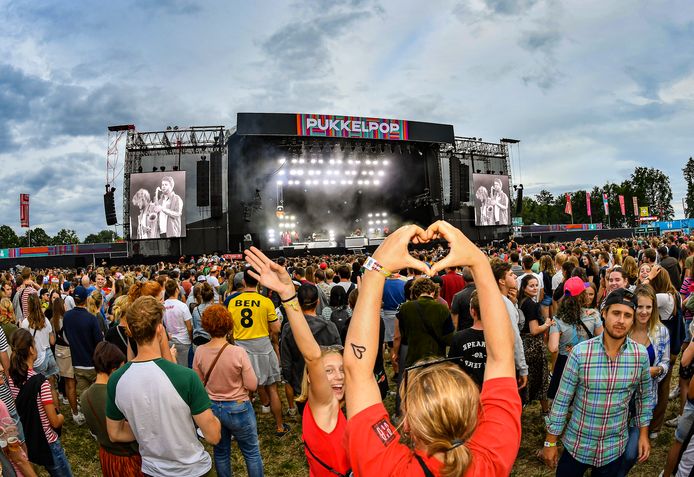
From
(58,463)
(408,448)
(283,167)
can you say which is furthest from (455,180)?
(408,448)

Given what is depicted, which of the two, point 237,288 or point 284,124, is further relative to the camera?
point 284,124

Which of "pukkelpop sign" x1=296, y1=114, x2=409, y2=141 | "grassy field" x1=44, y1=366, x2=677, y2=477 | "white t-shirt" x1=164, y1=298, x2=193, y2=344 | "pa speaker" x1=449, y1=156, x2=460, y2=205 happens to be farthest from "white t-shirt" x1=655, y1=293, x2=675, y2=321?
"pa speaker" x1=449, y1=156, x2=460, y2=205

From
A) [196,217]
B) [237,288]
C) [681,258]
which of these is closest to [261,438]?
[237,288]

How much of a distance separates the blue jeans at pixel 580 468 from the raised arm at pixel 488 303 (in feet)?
6.13

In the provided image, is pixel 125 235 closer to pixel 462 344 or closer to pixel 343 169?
pixel 343 169

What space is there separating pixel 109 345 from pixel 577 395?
126 inches

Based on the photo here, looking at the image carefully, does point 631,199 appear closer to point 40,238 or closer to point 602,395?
point 602,395

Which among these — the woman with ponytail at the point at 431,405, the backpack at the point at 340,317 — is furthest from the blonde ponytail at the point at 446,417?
the backpack at the point at 340,317

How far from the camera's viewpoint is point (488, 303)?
133 cm

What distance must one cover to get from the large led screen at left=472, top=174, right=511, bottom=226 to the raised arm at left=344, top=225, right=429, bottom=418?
27.2 meters

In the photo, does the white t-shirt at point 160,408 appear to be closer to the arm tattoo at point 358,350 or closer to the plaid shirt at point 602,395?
the arm tattoo at point 358,350

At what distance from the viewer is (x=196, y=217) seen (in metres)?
22.7

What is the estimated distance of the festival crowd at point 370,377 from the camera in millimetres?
1116

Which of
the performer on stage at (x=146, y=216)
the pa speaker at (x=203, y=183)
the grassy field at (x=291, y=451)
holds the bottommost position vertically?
the grassy field at (x=291, y=451)
